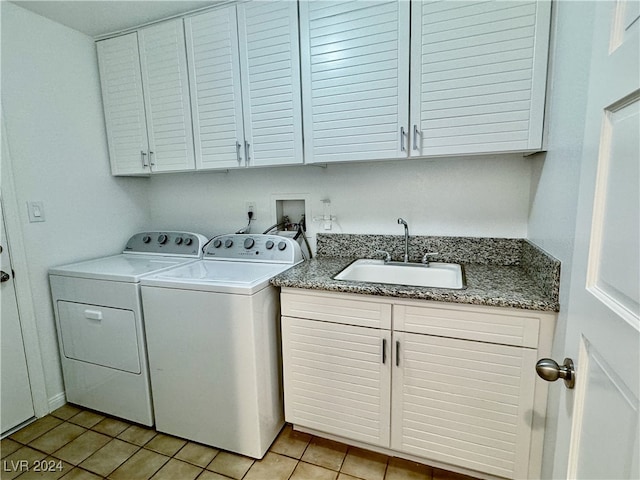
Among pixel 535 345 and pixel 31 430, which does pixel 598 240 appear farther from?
pixel 31 430

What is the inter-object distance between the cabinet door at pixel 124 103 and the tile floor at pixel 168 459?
5.17ft

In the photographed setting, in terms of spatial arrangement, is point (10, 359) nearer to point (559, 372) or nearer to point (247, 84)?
point (247, 84)

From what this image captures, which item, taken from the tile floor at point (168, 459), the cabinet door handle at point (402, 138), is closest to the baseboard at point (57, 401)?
the tile floor at point (168, 459)

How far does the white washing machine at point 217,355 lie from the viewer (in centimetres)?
148

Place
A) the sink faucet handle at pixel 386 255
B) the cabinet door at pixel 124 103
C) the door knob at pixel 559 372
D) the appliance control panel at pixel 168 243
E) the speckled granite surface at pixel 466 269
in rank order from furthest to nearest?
1. the appliance control panel at pixel 168 243
2. the cabinet door at pixel 124 103
3. the sink faucet handle at pixel 386 255
4. the speckled granite surface at pixel 466 269
5. the door knob at pixel 559 372

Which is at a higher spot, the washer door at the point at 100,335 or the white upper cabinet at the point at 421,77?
the white upper cabinet at the point at 421,77

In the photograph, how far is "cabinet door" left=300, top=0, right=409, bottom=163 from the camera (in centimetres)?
147

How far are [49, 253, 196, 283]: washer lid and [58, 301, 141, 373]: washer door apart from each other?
0.59 ft

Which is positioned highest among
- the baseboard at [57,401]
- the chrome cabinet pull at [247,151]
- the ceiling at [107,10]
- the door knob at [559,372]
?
the ceiling at [107,10]

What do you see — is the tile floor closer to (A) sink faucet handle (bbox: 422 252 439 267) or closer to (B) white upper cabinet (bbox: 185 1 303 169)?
(A) sink faucet handle (bbox: 422 252 439 267)

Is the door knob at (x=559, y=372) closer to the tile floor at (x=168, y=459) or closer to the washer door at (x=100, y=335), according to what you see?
the tile floor at (x=168, y=459)

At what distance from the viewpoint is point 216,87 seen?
1823 mm

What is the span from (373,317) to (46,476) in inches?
66.7

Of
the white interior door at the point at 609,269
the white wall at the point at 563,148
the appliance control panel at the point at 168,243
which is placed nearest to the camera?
the white interior door at the point at 609,269
